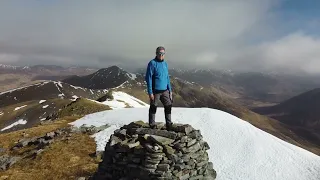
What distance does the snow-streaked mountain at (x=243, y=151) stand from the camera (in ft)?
99.7

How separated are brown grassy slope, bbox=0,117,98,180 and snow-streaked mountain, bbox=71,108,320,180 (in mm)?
1816

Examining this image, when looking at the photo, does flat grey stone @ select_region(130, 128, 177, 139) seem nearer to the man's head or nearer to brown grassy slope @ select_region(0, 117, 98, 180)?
the man's head

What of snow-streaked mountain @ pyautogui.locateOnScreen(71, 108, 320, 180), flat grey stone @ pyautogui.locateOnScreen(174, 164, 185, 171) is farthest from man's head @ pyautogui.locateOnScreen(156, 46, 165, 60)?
snow-streaked mountain @ pyautogui.locateOnScreen(71, 108, 320, 180)

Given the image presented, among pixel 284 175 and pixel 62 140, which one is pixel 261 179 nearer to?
pixel 284 175

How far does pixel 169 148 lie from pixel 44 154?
736 inches

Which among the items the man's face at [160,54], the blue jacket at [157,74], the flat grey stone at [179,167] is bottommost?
the flat grey stone at [179,167]

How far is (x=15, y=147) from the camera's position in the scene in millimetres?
39938

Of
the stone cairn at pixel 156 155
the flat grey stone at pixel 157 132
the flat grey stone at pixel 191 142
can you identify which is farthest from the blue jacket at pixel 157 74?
the flat grey stone at pixel 191 142

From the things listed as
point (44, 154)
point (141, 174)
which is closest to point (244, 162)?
point (141, 174)

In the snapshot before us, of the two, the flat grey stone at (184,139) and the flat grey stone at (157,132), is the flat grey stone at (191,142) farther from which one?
the flat grey stone at (157,132)

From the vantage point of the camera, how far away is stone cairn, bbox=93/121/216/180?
69.6ft

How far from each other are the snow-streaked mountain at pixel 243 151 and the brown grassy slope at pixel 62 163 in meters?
1.82

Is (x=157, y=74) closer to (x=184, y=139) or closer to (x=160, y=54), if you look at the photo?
(x=160, y=54)

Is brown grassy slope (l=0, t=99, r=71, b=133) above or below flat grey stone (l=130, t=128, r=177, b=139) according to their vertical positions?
below
